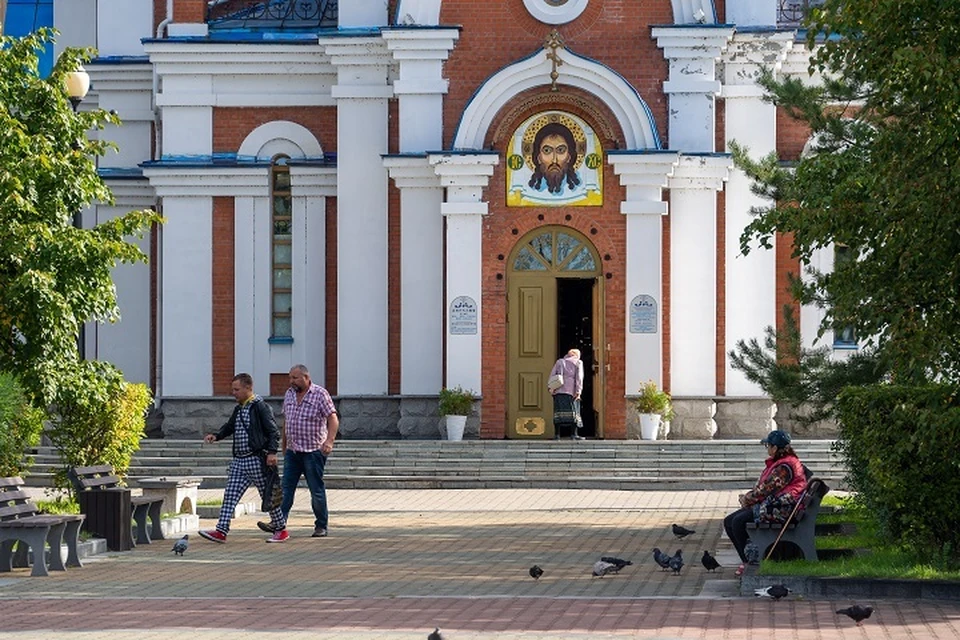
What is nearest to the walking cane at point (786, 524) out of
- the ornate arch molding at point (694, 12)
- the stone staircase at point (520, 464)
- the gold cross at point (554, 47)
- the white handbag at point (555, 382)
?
the stone staircase at point (520, 464)

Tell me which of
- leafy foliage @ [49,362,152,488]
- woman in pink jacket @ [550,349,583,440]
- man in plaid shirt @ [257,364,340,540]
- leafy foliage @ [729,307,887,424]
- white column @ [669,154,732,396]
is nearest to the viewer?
man in plaid shirt @ [257,364,340,540]

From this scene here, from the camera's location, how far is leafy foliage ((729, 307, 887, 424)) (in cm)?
2156

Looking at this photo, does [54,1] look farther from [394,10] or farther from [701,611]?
[701,611]

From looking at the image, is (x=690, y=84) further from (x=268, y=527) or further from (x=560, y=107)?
(x=268, y=527)

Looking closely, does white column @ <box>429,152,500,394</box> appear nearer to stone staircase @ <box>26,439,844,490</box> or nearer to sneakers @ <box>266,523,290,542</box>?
stone staircase @ <box>26,439,844,490</box>

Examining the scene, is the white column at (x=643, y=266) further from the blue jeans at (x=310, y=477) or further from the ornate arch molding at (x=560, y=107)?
the blue jeans at (x=310, y=477)

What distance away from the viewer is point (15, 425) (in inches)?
777

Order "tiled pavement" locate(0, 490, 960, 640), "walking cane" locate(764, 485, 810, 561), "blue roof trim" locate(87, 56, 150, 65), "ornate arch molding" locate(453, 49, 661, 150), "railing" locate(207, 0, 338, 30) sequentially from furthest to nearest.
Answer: "blue roof trim" locate(87, 56, 150, 65) → "railing" locate(207, 0, 338, 30) → "ornate arch molding" locate(453, 49, 661, 150) → "walking cane" locate(764, 485, 810, 561) → "tiled pavement" locate(0, 490, 960, 640)

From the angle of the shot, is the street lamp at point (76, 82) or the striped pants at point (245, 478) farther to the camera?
the street lamp at point (76, 82)

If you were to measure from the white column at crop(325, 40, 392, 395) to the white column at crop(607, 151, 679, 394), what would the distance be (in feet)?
13.4

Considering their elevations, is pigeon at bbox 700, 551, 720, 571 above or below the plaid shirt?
below

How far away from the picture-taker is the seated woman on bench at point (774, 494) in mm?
16156

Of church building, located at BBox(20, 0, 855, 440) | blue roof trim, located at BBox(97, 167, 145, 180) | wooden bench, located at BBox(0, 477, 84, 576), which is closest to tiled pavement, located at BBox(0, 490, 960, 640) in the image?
wooden bench, located at BBox(0, 477, 84, 576)

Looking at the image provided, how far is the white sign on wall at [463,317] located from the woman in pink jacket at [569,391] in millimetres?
1532
